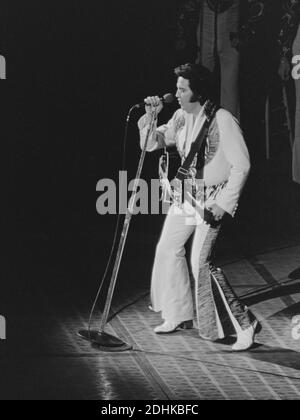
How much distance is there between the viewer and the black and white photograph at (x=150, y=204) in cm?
767

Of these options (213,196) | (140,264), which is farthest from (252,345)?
(140,264)

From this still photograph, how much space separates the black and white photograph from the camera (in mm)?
7668

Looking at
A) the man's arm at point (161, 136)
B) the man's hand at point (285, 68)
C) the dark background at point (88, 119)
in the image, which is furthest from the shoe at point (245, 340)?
the man's hand at point (285, 68)

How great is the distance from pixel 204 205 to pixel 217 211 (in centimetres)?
16

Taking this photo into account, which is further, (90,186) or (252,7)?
(90,186)

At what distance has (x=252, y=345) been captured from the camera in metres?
8.05

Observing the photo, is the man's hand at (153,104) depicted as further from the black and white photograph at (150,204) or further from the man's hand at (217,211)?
the man's hand at (217,211)

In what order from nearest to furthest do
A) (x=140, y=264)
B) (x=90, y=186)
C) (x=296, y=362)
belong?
1. (x=296, y=362)
2. (x=140, y=264)
3. (x=90, y=186)

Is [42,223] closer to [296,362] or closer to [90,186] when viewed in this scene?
[90,186]

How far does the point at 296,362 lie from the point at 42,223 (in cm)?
464

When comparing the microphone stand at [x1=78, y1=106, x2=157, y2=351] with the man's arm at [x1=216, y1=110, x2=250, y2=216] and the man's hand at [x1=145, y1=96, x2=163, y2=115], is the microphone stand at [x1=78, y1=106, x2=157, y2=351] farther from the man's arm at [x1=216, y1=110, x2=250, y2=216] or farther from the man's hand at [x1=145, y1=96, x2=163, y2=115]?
the man's arm at [x1=216, y1=110, x2=250, y2=216]

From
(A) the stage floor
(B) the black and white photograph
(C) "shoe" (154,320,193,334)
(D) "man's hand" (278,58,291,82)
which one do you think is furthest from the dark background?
(C) "shoe" (154,320,193,334)
